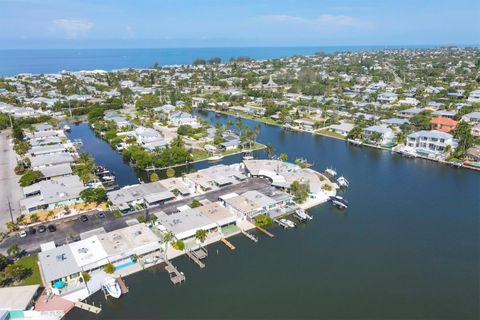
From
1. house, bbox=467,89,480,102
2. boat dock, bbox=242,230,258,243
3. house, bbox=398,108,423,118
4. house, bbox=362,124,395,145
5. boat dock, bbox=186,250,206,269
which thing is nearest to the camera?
boat dock, bbox=186,250,206,269

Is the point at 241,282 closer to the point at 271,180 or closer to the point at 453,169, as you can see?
the point at 271,180

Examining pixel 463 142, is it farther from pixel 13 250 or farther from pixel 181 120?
pixel 13 250

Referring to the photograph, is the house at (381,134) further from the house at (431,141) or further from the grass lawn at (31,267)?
the grass lawn at (31,267)

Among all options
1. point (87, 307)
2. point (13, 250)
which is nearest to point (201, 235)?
point (87, 307)

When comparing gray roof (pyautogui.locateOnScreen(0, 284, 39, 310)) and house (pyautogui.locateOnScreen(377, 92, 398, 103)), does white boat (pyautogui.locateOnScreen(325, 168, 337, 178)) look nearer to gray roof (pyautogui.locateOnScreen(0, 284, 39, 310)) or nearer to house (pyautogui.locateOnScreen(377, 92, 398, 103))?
gray roof (pyautogui.locateOnScreen(0, 284, 39, 310))

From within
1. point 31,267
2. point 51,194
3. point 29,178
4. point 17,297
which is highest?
point 29,178

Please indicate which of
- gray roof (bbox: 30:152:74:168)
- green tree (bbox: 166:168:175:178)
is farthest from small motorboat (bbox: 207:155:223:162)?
gray roof (bbox: 30:152:74:168)

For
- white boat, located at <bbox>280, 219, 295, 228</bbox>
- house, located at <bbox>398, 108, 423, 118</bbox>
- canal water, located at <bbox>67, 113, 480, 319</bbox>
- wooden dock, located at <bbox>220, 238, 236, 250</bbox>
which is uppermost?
house, located at <bbox>398, 108, 423, 118</bbox>
